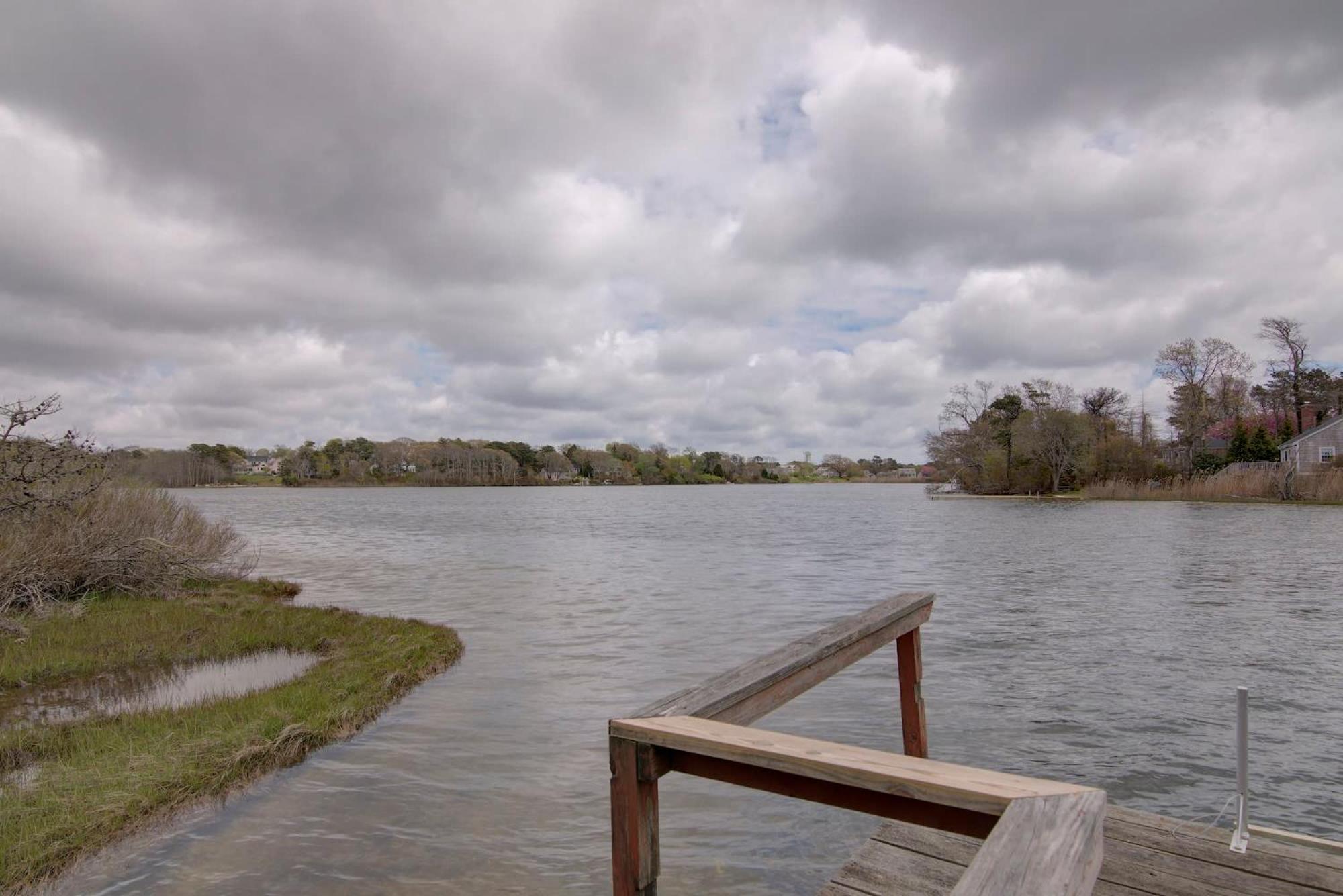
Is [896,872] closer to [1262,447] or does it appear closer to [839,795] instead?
[839,795]

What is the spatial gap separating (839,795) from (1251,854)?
254 centimetres

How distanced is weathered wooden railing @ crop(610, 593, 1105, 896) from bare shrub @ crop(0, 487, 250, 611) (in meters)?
15.2

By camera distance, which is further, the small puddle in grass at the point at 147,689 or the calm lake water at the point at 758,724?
the small puddle in grass at the point at 147,689

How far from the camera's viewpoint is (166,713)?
8.77m

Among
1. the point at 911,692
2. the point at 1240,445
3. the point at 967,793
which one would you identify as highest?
the point at 1240,445

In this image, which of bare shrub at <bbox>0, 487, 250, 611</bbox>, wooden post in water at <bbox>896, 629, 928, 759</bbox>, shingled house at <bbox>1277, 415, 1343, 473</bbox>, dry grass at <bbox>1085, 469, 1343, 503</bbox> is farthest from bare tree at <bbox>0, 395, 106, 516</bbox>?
shingled house at <bbox>1277, 415, 1343, 473</bbox>

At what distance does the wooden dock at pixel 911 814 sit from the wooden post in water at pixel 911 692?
→ 144 cm

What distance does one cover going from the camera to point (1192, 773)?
7348 mm

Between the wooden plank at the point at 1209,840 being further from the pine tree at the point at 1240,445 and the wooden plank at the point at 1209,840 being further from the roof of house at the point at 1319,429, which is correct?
the pine tree at the point at 1240,445

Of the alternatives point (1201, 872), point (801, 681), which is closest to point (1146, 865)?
point (1201, 872)

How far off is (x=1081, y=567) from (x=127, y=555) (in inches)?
1021

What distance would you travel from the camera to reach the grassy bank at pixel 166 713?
6.04 m

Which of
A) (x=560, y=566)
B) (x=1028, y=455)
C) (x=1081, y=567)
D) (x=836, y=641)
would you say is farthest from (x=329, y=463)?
(x=836, y=641)

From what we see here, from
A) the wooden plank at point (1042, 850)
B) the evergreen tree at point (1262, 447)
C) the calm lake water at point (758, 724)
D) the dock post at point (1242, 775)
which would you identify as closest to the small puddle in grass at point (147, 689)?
the calm lake water at point (758, 724)
